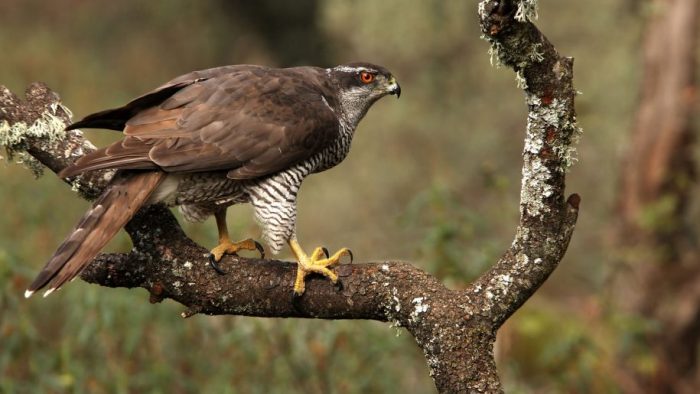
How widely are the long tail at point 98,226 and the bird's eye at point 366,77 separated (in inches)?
55.4

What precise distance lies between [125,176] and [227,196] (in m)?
0.52

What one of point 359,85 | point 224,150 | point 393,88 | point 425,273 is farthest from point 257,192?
point 393,88

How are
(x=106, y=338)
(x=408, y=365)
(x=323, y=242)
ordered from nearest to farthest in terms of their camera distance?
(x=106, y=338) < (x=408, y=365) < (x=323, y=242)

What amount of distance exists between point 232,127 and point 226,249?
0.51m

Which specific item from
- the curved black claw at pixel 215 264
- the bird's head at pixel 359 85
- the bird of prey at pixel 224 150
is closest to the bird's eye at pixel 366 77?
the bird's head at pixel 359 85

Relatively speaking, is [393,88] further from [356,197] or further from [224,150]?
[356,197]

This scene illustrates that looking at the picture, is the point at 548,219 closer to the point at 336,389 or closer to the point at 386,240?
the point at 336,389

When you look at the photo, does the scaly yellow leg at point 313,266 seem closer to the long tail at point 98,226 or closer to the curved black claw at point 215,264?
the curved black claw at point 215,264

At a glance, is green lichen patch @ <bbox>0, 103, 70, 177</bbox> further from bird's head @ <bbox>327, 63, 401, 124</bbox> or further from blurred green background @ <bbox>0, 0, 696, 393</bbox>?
bird's head @ <bbox>327, 63, 401, 124</bbox>

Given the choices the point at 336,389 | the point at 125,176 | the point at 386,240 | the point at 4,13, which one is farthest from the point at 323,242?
the point at 4,13

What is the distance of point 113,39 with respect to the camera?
46.0 feet

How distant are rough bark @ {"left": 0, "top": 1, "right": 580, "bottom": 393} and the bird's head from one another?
4.00 feet

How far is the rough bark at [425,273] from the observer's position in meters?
2.84

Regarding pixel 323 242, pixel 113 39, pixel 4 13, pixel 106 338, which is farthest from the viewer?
pixel 4 13
